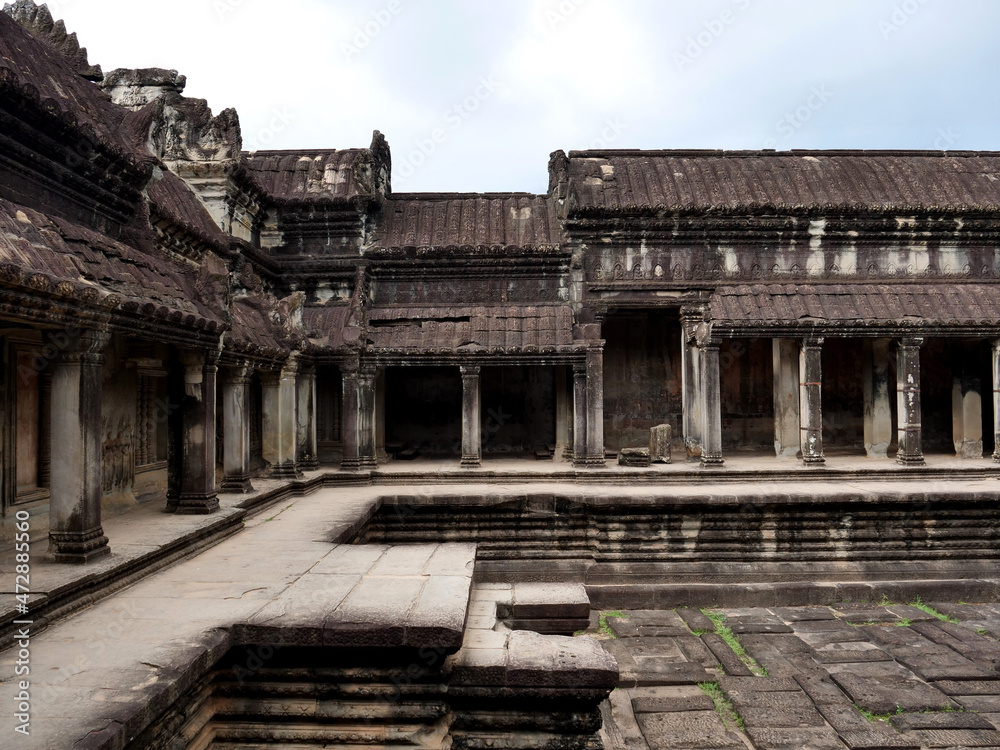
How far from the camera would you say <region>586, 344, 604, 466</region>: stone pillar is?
11.0 metres

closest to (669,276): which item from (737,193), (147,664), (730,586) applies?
(737,193)

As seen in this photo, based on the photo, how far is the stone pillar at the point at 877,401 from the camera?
12.3 m

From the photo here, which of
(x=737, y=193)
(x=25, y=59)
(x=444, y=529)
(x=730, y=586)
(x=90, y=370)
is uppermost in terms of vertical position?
(x=737, y=193)

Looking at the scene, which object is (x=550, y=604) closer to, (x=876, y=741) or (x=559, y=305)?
(x=876, y=741)

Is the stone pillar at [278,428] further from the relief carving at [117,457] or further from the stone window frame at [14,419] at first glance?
the stone window frame at [14,419]

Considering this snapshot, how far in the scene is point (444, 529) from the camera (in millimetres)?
8133

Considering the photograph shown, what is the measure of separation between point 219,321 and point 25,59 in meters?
2.81

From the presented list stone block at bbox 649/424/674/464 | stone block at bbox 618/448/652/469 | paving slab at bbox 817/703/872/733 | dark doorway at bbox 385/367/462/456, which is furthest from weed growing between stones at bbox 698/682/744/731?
dark doorway at bbox 385/367/462/456

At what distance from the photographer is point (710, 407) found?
10.9 m

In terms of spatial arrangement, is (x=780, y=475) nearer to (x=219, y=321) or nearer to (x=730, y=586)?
(x=730, y=586)

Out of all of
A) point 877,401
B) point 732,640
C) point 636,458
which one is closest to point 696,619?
point 732,640

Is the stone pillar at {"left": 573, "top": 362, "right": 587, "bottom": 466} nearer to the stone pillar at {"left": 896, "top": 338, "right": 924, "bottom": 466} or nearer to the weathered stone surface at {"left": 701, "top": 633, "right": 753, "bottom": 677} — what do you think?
the weathered stone surface at {"left": 701, "top": 633, "right": 753, "bottom": 677}

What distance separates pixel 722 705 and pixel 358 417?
7.56 m

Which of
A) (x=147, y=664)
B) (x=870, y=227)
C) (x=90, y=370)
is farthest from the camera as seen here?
(x=870, y=227)
